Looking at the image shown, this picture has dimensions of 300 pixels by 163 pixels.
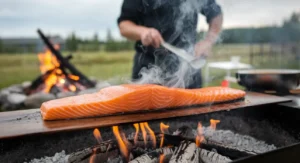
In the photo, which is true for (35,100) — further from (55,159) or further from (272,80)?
(272,80)

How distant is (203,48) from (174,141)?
1.23m

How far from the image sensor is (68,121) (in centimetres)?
179

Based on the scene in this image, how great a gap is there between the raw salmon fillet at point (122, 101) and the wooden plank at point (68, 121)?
0.04 m

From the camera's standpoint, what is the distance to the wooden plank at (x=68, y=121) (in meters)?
1.60

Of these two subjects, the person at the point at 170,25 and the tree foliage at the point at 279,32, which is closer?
the person at the point at 170,25

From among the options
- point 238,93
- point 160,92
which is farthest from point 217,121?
point 160,92

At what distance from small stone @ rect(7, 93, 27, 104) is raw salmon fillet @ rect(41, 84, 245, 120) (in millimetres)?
4696

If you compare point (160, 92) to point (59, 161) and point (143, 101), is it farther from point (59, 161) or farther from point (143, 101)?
point (59, 161)

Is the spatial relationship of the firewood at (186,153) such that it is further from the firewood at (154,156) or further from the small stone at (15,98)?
the small stone at (15,98)

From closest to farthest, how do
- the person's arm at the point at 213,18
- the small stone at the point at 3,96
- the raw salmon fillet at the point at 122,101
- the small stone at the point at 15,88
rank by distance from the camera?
1. the raw salmon fillet at the point at 122,101
2. the person's arm at the point at 213,18
3. the small stone at the point at 3,96
4. the small stone at the point at 15,88

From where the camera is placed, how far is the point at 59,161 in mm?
2164

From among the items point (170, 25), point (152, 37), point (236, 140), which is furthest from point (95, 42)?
point (236, 140)

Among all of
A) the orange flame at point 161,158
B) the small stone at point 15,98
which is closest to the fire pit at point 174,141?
the orange flame at point 161,158

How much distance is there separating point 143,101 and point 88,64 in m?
5.63
